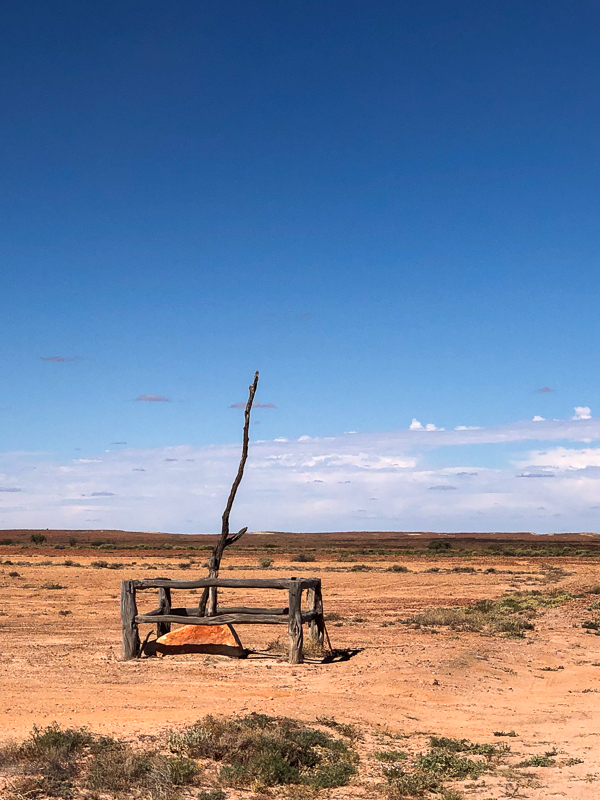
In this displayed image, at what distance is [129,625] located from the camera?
1409 centimetres

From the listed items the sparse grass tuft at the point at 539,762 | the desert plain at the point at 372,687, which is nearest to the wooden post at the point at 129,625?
the desert plain at the point at 372,687

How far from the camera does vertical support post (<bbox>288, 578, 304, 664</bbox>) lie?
1340cm

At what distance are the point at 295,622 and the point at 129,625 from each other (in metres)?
3.00

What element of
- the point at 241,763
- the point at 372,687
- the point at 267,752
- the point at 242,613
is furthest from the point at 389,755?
the point at 242,613

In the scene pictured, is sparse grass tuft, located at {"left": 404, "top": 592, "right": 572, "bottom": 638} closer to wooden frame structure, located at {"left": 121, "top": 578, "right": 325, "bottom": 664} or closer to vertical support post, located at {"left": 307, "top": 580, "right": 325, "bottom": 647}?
vertical support post, located at {"left": 307, "top": 580, "right": 325, "bottom": 647}

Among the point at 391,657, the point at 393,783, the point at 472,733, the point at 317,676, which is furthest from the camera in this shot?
the point at 391,657

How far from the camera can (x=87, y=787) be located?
6711 mm

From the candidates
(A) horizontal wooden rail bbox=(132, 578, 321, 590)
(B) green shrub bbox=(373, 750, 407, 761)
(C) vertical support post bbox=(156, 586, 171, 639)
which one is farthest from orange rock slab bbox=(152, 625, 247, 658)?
(B) green shrub bbox=(373, 750, 407, 761)

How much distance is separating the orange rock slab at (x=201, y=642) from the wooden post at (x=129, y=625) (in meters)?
0.52

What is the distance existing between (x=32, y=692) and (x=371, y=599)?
18.6 meters

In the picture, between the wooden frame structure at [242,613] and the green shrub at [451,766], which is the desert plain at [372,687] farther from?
the wooden frame structure at [242,613]

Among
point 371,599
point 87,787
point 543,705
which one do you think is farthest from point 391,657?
point 371,599

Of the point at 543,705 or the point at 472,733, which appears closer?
the point at 472,733

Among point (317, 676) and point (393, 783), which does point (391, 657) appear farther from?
point (393, 783)
